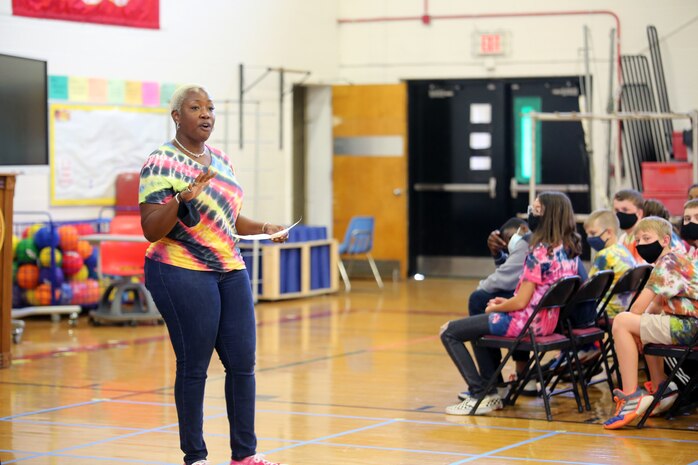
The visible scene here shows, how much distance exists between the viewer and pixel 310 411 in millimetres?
6355

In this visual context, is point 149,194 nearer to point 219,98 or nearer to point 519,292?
point 519,292

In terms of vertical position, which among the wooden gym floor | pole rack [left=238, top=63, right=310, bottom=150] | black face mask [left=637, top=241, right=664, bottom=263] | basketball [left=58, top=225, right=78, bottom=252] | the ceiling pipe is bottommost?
the wooden gym floor

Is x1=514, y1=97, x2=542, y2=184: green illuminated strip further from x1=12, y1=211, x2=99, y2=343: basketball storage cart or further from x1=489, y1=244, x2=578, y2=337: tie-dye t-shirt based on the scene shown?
x1=489, y1=244, x2=578, y2=337: tie-dye t-shirt

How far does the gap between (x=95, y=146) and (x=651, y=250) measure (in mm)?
6838

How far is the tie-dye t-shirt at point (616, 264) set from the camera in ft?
A: 22.7

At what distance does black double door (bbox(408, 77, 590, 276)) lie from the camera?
14492mm

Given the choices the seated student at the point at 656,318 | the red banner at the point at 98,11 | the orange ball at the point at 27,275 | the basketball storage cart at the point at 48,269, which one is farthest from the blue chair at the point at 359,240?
the seated student at the point at 656,318

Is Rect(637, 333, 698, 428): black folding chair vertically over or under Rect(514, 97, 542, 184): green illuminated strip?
under

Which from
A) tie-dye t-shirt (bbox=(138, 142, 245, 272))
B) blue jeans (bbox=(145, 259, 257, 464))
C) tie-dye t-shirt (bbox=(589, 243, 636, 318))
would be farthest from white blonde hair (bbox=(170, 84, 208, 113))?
tie-dye t-shirt (bbox=(589, 243, 636, 318))

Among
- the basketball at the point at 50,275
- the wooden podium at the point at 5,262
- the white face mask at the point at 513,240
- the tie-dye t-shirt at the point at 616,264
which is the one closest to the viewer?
the white face mask at the point at 513,240

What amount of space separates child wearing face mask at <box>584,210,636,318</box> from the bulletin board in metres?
5.91

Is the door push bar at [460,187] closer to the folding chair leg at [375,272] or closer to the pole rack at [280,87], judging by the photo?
the folding chair leg at [375,272]

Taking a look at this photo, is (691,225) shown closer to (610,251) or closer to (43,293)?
(610,251)

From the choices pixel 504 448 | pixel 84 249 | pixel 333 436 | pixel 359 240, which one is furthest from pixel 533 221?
pixel 359 240
